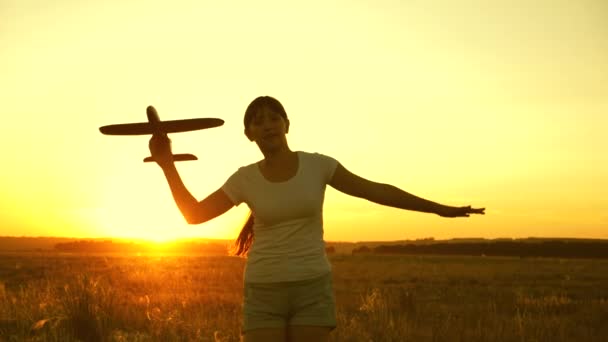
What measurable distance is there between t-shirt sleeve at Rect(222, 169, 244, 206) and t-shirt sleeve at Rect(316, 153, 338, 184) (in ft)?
1.46

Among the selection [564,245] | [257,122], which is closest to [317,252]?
[257,122]

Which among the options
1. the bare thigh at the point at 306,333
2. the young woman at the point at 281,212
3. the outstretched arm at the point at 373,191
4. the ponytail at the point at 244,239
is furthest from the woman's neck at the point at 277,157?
the bare thigh at the point at 306,333

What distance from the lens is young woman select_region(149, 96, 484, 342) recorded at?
314cm

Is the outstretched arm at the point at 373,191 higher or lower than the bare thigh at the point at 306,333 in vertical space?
higher

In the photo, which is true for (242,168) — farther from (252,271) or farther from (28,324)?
(28,324)

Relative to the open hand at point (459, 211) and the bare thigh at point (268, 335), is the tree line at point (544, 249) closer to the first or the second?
the open hand at point (459, 211)

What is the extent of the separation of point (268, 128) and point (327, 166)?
0.38 metres

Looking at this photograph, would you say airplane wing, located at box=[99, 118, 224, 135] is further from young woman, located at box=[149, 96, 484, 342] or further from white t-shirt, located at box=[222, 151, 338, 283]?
white t-shirt, located at box=[222, 151, 338, 283]

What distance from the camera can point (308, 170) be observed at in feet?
10.9

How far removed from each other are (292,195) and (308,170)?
7.3 inches

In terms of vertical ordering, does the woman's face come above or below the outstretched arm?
above

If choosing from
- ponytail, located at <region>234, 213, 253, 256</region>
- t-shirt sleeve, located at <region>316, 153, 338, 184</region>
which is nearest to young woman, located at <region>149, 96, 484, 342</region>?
t-shirt sleeve, located at <region>316, 153, 338, 184</region>

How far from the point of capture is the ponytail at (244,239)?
3750 mm

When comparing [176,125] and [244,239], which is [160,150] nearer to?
[176,125]
